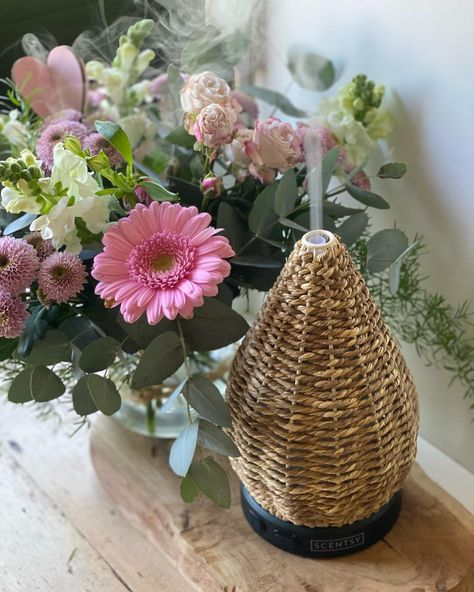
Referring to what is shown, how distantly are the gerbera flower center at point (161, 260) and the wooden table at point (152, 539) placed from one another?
31 cm

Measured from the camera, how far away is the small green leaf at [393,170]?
0.74 m

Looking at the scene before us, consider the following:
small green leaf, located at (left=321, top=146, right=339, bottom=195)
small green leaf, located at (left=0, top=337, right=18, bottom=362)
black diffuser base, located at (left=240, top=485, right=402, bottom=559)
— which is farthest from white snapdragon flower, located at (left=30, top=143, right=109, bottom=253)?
black diffuser base, located at (left=240, top=485, right=402, bottom=559)

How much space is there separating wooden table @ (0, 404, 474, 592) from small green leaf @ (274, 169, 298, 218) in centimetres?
31

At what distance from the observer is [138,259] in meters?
0.60

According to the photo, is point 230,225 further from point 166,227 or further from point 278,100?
point 278,100

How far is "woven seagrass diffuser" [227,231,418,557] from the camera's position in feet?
1.98

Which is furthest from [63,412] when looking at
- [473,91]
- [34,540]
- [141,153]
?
[473,91]

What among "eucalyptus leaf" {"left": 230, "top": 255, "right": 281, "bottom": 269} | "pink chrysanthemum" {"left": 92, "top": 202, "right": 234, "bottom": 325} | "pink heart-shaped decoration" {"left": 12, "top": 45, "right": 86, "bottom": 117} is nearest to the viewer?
"pink chrysanthemum" {"left": 92, "top": 202, "right": 234, "bottom": 325}

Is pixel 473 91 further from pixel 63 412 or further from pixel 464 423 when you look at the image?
pixel 63 412

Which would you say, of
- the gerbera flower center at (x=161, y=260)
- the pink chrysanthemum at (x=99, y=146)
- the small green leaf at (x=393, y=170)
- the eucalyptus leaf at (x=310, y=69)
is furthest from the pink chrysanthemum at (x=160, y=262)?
the eucalyptus leaf at (x=310, y=69)

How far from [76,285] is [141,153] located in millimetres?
252

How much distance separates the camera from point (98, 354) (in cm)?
66

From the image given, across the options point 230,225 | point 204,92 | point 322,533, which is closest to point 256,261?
point 230,225

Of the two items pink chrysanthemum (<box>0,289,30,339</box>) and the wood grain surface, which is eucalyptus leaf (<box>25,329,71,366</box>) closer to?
pink chrysanthemum (<box>0,289,30,339</box>)
